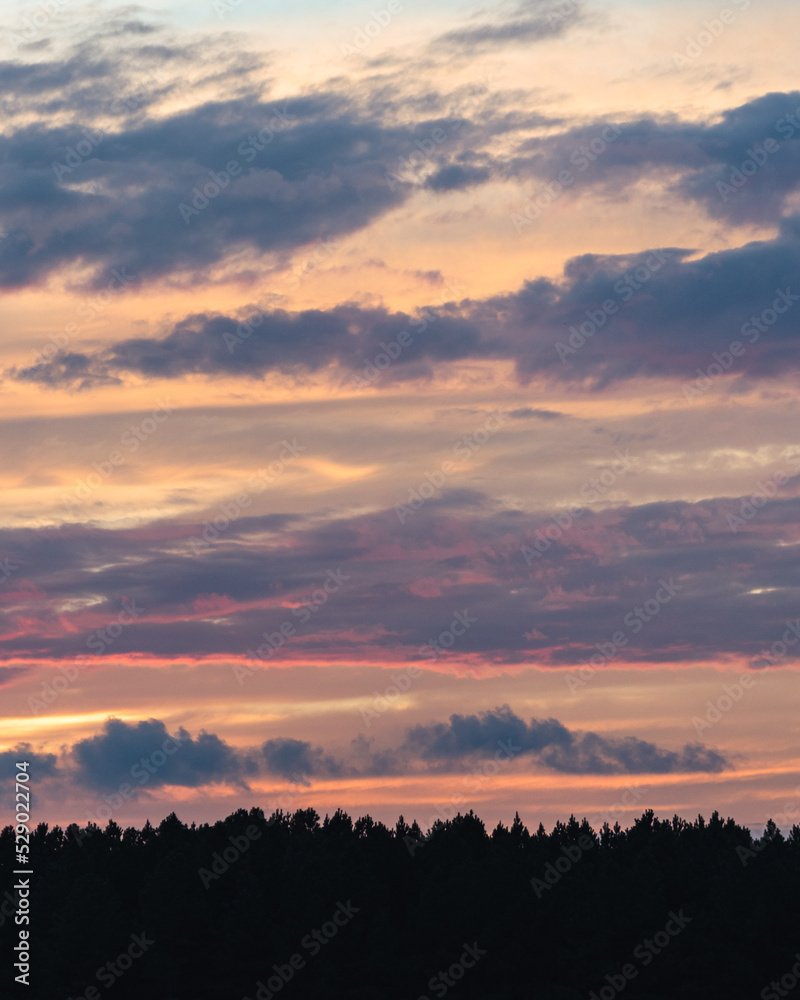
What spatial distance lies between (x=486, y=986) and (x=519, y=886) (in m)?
8.05

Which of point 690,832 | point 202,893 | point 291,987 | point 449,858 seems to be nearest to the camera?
point 291,987

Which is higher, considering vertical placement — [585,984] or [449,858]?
[449,858]

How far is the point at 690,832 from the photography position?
131 meters

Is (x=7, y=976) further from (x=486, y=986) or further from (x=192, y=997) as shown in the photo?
(x=486, y=986)

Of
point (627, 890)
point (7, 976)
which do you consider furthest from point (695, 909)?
point (7, 976)

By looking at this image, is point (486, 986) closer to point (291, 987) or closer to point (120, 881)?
point (291, 987)

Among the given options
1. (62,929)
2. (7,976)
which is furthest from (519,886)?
(7,976)

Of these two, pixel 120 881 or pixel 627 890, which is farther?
pixel 120 881

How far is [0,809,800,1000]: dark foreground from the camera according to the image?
3755 inches

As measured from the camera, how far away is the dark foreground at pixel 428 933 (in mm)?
95375

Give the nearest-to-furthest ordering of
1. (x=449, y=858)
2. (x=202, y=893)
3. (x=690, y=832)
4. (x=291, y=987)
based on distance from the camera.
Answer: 1. (x=291, y=987)
2. (x=202, y=893)
3. (x=449, y=858)
4. (x=690, y=832)

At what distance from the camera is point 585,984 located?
95.7 metres

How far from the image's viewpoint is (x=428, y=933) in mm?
98250

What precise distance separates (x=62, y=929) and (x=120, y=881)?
19369mm
